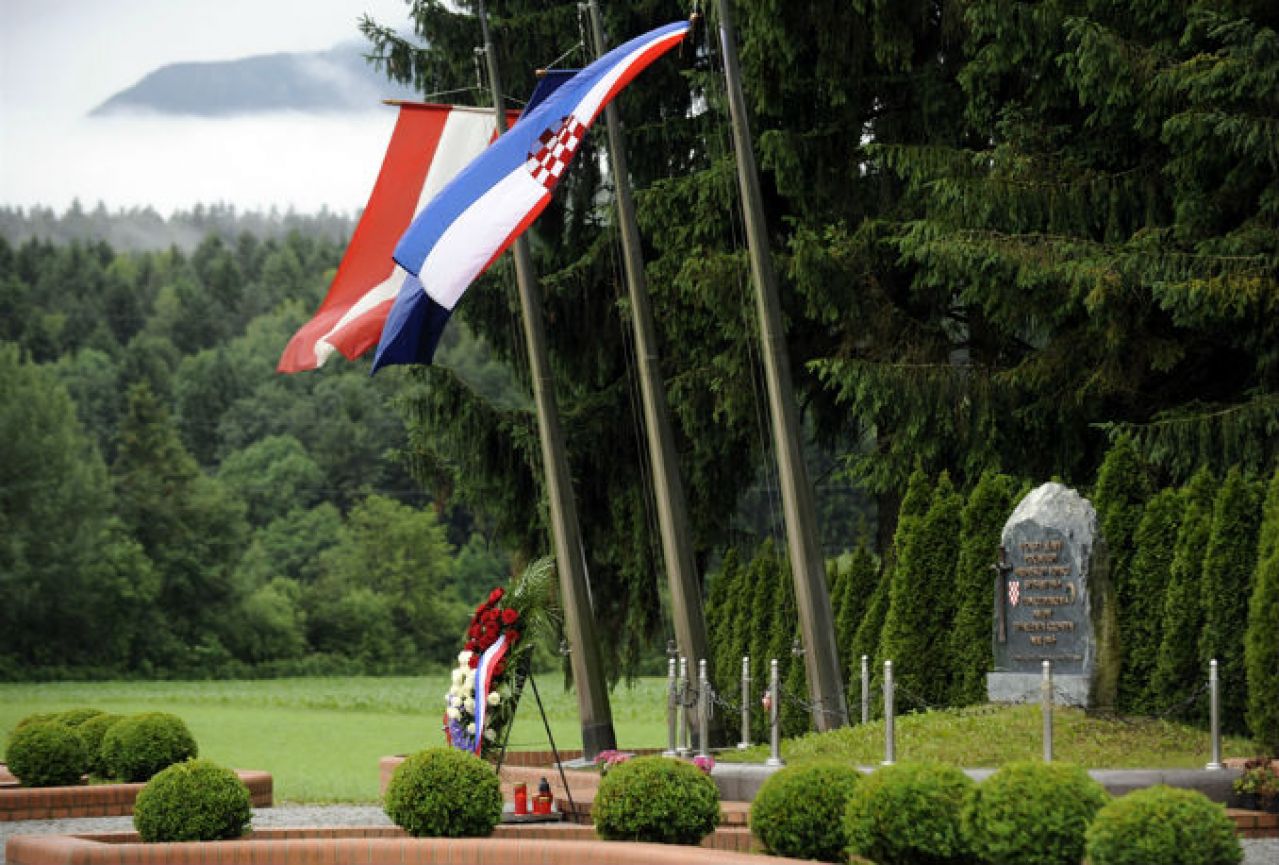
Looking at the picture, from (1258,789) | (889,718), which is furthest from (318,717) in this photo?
(1258,789)

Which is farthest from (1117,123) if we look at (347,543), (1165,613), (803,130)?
(347,543)

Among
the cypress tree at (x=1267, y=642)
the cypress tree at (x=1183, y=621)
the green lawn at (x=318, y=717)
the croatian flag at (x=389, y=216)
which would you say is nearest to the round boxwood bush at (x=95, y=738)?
the green lawn at (x=318, y=717)

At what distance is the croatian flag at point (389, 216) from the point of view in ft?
70.1

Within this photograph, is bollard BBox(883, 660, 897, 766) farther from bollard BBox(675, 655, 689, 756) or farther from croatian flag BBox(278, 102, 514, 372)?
croatian flag BBox(278, 102, 514, 372)

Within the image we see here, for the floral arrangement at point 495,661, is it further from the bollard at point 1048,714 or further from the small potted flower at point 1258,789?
the small potted flower at point 1258,789

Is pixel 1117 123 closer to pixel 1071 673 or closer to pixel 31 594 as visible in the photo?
pixel 1071 673

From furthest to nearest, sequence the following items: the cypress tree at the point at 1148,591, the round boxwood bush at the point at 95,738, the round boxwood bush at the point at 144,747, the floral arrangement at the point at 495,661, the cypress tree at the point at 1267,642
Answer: the round boxwood bush at the point at 95,738 → the round boxwood bush at the point at 144,747 → the cypress tree at the point at 1148,591 → the floral arrangement at the point at 495,661 → the cypress tree at the point at 1267,642

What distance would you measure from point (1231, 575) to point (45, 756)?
1146cm

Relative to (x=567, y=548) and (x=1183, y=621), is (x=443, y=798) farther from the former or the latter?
(x=1183, y=621)

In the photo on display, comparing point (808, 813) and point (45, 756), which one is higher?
point (808, 813)

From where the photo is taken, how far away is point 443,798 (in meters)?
14.1

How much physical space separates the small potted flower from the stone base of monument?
2.17 meters

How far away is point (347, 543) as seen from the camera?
81938mm

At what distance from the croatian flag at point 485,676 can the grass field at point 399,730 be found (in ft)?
8.15
